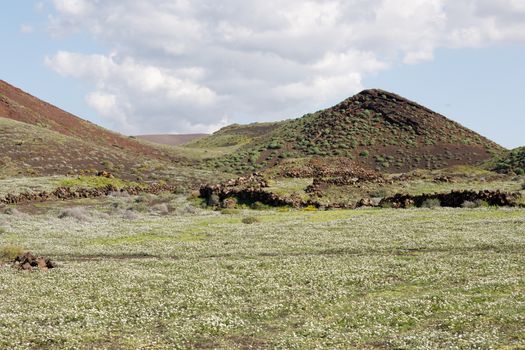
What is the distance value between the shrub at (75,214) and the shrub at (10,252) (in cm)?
1735

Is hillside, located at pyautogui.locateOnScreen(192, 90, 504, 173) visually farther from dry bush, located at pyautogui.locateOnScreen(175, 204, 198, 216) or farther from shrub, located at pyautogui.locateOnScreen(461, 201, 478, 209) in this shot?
shrub, located at pyautogui.locateOnScreen(461, 201, 478, 209)

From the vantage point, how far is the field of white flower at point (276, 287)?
15.0 meters

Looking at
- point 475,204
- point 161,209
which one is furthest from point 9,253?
point 475,204

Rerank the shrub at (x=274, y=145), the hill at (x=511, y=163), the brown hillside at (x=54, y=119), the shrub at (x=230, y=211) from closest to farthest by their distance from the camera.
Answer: the shrub at (x=230, y=211) → the hill at (x=511, y=163) → the shrub at (x=274, y=145) → the brown hillside at (x=54, y=119)

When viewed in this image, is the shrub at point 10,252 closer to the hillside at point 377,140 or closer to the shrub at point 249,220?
the shrub at point 249,220

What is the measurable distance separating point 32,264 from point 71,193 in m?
36.1

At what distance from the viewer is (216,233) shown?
39.5 m

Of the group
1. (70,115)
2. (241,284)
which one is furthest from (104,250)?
(70,115)

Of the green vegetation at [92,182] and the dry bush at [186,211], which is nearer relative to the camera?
the dry bush at [186,211]

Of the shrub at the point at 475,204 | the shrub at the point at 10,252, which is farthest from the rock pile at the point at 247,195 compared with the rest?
the shrub at the point at 10,252

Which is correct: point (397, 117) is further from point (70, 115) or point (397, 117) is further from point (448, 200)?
point (70, 115)

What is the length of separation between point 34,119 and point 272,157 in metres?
50.8

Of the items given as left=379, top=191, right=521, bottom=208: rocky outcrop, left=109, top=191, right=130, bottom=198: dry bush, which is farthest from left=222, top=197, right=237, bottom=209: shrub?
left=379, top=191, right=521, bottom=208: rocky outcrop

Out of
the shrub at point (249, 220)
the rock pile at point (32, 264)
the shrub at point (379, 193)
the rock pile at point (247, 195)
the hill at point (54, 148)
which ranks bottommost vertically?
the rock pile at point (32, 264)
